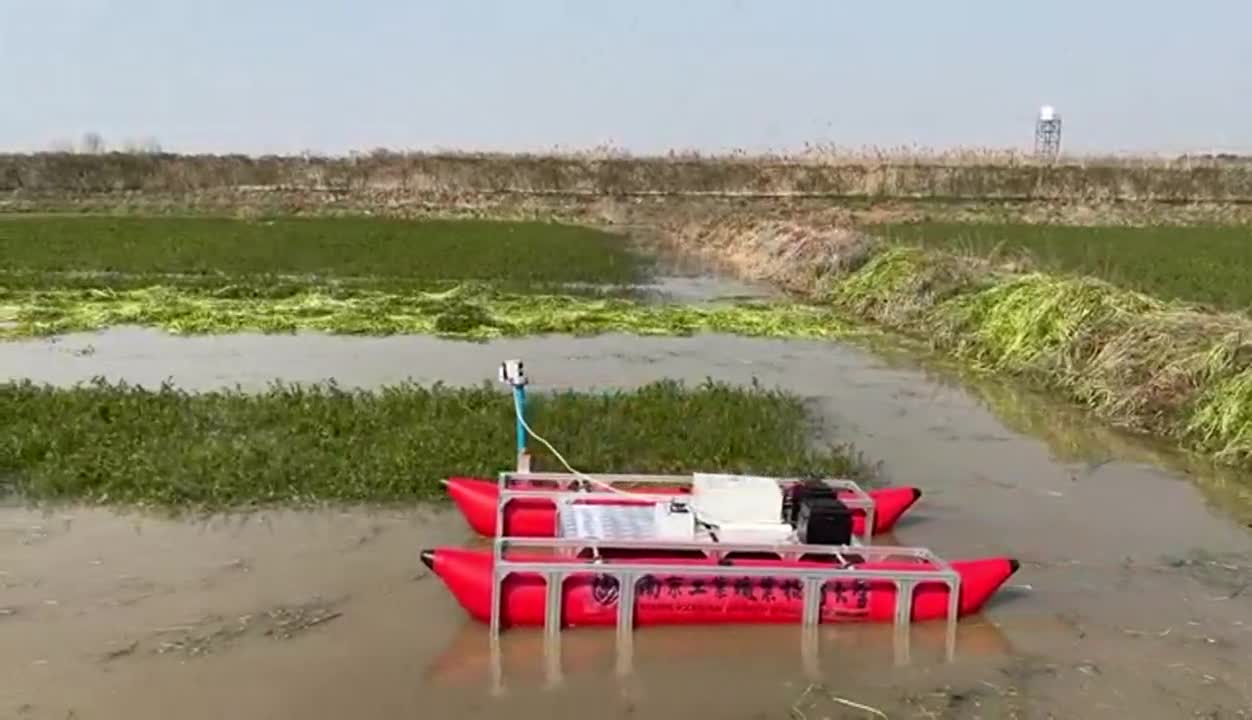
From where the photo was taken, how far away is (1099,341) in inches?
491

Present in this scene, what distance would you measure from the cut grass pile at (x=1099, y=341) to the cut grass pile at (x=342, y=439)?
11.0 ft

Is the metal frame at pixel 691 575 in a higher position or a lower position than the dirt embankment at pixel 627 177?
lower

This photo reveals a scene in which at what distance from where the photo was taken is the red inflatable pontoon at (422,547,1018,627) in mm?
5641

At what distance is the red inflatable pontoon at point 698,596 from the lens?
222 inches

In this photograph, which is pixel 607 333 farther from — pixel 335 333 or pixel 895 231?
pixel 895 231

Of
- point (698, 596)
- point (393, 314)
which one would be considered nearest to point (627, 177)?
point (393, 314)

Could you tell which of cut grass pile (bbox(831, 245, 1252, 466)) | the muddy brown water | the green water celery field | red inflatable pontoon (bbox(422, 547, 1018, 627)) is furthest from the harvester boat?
the green water celery field

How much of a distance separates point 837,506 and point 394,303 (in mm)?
12441

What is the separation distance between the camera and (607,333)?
15.8 metres

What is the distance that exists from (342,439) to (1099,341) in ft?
27.2

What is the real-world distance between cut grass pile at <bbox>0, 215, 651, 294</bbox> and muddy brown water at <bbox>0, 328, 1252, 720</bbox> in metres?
12.8

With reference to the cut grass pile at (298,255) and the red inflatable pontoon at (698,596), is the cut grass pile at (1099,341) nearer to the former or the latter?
the red inflatable pontoon at (698,596)

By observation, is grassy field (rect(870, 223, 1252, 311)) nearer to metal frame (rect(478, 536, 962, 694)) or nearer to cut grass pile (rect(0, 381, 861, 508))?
cut grass pile (rect(0, 381, 861, 508))

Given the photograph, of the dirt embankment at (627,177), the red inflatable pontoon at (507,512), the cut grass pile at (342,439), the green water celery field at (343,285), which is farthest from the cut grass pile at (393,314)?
the dirt embankment at (627,177)
